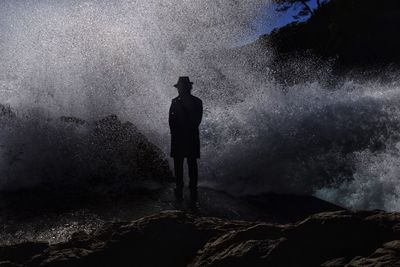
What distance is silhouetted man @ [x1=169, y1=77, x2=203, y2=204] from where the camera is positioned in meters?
7.20

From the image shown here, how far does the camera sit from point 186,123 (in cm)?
723

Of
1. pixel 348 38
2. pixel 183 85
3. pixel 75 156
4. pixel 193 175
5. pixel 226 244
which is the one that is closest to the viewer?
pixel 226 244

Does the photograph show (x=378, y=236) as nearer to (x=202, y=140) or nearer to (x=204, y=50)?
(x=202, y=140)

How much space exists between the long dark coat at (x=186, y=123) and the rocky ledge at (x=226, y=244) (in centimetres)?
349

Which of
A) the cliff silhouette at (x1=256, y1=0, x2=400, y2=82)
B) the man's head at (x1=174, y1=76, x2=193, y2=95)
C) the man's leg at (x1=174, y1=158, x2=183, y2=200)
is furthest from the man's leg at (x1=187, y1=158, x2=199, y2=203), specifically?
the cliff silhouette at (x1=256, y1=0, x2=400, y2=82)

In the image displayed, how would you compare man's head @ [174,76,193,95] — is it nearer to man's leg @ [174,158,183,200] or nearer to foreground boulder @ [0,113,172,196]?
man's leg @ [174,158,183,200]

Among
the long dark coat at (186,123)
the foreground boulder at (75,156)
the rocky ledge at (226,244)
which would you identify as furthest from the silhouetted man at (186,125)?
the rocky ledge at (226,244)

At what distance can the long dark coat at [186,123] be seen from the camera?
23.6 ft

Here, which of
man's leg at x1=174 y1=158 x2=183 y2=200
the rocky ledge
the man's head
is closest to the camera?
the rocky ledge

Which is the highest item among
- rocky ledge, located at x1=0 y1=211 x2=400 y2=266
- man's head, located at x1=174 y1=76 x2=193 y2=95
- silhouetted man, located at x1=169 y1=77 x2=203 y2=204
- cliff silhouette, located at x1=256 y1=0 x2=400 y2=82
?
cliff silhouette, located at x1=256 y1=0 x2=400 y2=82

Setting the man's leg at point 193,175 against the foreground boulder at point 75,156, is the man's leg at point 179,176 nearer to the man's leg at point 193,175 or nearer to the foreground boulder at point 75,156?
the man's leg at point 193,175

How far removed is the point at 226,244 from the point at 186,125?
4139 mm

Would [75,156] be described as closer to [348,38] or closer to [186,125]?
[186,125]

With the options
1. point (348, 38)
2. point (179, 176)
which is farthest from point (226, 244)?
point (348, 38)
